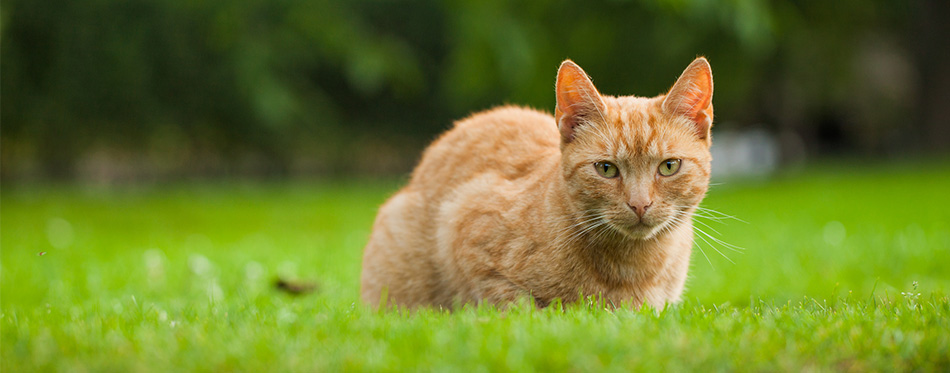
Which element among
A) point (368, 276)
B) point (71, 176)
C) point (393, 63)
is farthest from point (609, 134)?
point (71, 176)

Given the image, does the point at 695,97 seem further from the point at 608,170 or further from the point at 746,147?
the point at 746,147

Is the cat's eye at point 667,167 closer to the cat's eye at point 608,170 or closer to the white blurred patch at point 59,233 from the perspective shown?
the cat's eye at point 608,170

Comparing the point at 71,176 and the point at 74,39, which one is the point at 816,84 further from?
the point at 71,176

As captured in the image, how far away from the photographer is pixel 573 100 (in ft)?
10.7

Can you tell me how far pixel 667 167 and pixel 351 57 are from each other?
10.7m

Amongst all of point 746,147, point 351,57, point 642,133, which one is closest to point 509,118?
point 642,133

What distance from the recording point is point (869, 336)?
8.57 feet

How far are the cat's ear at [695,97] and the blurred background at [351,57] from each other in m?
3.48

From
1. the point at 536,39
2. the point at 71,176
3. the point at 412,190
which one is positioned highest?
the point at 536,39

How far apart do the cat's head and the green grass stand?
0.41 m

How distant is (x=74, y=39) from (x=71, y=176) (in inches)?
482

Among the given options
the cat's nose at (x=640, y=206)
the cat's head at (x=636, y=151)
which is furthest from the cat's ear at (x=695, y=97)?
the cat's nose at (x=640, y=206)

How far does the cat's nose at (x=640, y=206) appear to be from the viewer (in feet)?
9.87

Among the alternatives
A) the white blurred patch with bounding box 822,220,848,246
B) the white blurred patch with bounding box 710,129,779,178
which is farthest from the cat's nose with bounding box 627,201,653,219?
the white blurred patch with bounding box 710,129,779,178
